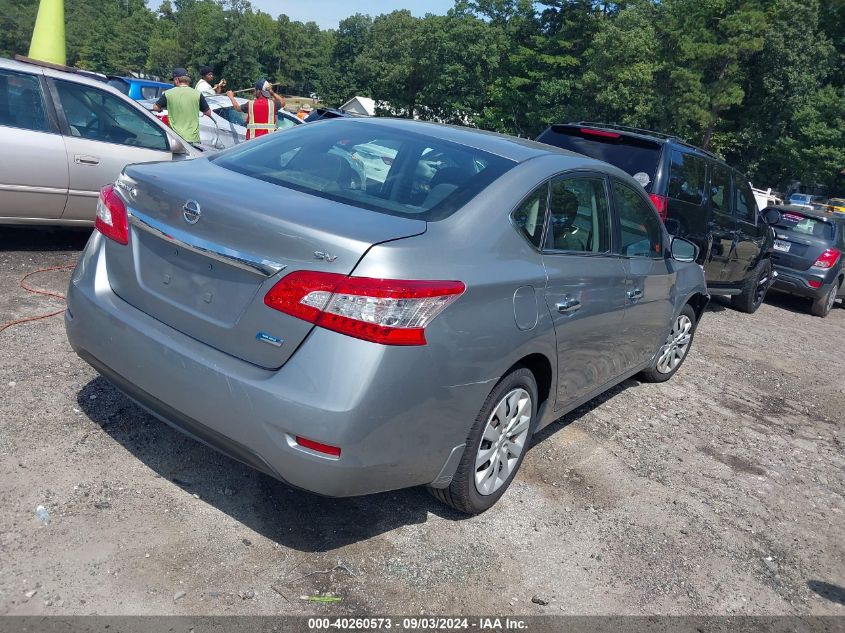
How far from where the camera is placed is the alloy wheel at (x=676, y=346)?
6.12 metres

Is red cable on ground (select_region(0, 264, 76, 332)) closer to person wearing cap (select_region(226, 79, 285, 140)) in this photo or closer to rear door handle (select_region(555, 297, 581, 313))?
rear door handle (select_region(555, 297, 581, 313))

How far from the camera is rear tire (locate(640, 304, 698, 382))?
6137 mm

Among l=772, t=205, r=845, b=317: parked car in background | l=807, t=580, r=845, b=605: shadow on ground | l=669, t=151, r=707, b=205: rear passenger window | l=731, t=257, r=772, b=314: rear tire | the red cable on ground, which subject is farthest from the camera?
l=772, t=205, r=845, b=317: parked car in background

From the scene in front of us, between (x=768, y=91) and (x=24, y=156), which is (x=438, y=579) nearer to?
(x=24, y=156)

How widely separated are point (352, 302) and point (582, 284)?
161 cm

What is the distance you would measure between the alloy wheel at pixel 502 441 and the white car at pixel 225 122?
34.4 feet

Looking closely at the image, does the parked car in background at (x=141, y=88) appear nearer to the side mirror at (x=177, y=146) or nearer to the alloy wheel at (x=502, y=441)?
the side mirror at (x=177, y=146)

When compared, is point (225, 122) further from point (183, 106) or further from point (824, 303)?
point (824, 303)

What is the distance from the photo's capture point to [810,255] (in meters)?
→ 11.8

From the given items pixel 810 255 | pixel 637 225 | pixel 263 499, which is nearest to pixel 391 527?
pixel 263 499

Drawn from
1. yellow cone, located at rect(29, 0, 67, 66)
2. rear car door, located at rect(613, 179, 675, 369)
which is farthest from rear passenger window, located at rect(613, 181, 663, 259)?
yellow cone, located at rect(29, 0, 67, 66)

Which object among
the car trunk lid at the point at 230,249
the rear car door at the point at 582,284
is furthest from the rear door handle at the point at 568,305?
the car trunk lid at the point at 230,249

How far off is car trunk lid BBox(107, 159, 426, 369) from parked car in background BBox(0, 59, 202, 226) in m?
3.65

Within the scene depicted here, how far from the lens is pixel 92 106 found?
6.97m
